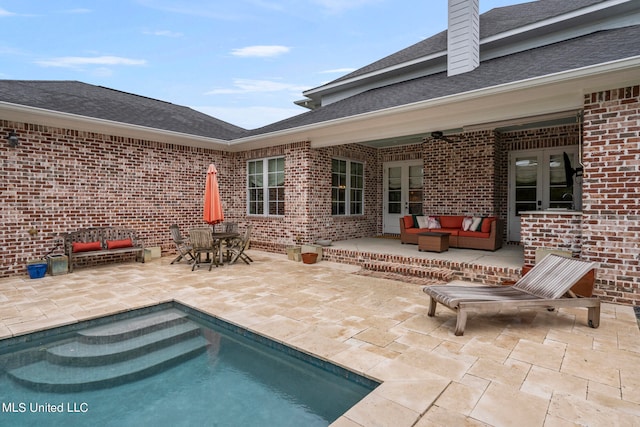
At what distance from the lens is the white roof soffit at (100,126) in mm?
5598

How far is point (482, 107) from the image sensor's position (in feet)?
17.7

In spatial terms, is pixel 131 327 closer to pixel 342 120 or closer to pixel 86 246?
pixel 86 246

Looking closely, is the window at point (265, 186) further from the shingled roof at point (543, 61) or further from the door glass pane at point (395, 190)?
the door glass pane at point (395, 190)

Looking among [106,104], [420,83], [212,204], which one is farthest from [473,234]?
[106,104]

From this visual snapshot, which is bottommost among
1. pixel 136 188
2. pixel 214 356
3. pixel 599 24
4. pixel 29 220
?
pixel 214 356

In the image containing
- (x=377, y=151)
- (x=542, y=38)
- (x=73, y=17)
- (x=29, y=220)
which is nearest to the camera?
(x=29, y=220)

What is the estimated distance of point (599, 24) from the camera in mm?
6652

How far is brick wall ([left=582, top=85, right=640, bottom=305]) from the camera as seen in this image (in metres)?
4.13

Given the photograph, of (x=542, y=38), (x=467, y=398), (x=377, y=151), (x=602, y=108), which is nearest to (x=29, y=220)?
(x=467, y=398)

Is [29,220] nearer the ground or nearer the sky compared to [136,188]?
nearer the ground

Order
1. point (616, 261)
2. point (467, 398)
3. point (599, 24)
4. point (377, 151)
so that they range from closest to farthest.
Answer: point (467, 398), point (616, 261), point (599, 24), point (377, 151)

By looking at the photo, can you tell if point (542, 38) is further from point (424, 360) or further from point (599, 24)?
point (424, 360)

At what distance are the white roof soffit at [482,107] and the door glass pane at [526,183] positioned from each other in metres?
3.11

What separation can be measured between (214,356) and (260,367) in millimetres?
553
